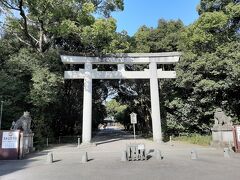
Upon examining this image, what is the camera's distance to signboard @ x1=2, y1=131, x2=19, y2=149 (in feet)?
46.9

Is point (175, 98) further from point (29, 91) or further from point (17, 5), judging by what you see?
point (17, 5)

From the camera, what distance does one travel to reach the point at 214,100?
71.9ft

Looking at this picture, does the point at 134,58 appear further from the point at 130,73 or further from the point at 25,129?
the point at 25,129

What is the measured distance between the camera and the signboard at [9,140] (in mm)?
14305

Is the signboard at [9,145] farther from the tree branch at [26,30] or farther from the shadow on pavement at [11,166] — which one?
the tree branch at [26,30]

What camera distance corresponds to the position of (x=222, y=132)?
57.4 ft

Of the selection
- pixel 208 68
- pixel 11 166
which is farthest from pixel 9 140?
pixel 208 68

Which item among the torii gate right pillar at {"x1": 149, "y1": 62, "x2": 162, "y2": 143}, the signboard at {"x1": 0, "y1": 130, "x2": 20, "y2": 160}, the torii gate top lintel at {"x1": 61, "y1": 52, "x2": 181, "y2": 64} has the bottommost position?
the signboard at {"x1": 0, "y1": 130, "x2": 20, "y2": 160}

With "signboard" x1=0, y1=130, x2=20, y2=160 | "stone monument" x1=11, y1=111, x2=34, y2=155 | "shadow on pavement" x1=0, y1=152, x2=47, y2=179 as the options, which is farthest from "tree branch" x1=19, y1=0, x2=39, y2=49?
"shadow on pavement" x1=0, y1=152, x2=47, y2=179

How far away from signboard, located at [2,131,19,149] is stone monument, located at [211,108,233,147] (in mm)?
12563

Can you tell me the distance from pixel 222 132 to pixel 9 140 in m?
13.0

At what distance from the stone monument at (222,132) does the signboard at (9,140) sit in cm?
1256

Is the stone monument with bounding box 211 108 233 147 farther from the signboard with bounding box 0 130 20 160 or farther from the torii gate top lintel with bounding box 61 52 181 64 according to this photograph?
the signboard with bounding box 0 130 20 160

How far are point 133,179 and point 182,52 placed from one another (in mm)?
17506
